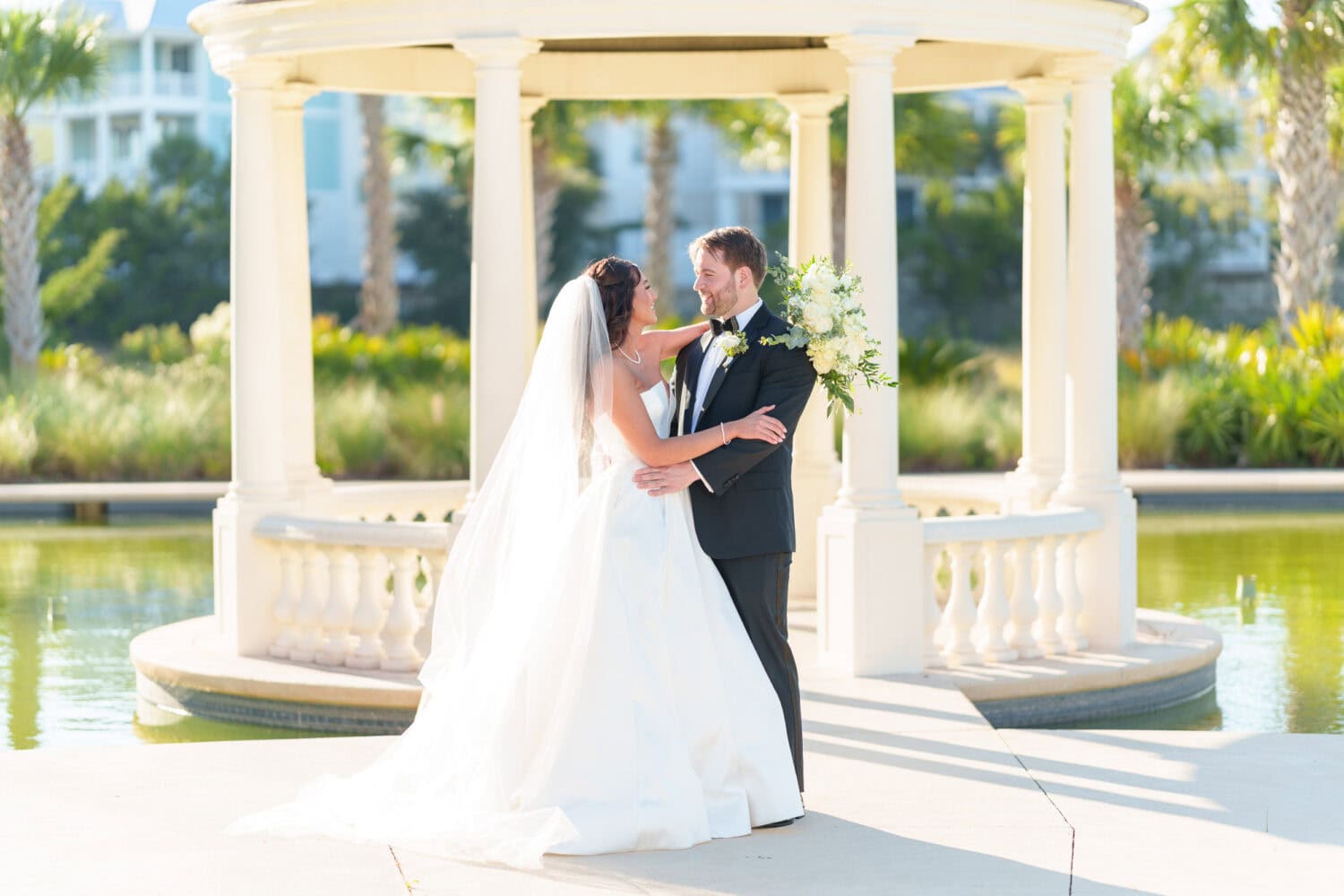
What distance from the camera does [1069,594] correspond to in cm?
986

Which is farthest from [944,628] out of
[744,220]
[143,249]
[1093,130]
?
[744,220]

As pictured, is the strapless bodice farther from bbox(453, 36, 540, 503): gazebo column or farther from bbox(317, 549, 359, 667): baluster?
bbox(317, 549, 359, 667): baluster

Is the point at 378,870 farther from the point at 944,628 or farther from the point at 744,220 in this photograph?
the point at 744,220

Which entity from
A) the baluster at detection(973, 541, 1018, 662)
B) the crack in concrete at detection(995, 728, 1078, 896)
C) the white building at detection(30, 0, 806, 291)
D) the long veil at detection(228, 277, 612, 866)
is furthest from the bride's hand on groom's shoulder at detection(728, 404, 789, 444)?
the white building at detection(30, 0, 806, 291)

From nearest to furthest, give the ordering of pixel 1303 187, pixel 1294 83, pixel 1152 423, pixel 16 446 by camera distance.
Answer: pixel 16 446 < pixel 1152 423 < pixel 1294 83 < pixel 1303 187

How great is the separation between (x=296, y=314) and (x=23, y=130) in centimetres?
1955

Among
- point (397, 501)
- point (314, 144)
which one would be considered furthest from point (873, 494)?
point (314, 144)

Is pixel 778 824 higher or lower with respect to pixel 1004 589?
lower

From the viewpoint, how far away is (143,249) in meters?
40.5

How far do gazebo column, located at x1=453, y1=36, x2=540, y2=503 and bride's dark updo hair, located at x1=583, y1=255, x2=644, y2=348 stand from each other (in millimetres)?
2596

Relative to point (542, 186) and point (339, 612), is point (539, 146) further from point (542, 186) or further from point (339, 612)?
point (339, 612)

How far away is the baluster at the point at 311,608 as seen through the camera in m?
9.67

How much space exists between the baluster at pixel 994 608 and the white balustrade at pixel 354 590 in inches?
104

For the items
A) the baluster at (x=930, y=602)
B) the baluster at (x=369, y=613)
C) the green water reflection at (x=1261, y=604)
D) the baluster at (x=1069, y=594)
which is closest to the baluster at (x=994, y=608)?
the baluster at (x=930, y=602)
